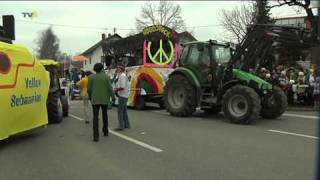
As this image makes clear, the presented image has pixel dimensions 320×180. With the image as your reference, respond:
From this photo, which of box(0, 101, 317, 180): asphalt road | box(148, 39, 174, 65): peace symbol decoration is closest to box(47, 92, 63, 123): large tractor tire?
box(0, 101, 317, 180): asphalt road

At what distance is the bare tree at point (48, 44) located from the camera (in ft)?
398

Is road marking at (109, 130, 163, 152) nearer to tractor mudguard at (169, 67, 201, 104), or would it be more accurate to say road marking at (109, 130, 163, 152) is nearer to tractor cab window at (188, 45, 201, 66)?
tractor mudguard at (169, 67, 201, 104)

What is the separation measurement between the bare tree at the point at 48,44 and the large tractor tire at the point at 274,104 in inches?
4225

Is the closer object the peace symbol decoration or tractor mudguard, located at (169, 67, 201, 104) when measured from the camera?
tractor mudguard, located at (169, 67, 201, 104)

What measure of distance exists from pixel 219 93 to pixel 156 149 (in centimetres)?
584

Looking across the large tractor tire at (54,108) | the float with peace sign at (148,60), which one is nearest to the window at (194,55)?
the float with peace sign at (148,60)

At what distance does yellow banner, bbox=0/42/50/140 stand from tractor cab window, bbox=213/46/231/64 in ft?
19.5

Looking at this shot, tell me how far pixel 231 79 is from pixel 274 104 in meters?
1.59

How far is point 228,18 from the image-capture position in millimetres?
51719

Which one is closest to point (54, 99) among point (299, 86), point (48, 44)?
point (299, 86)

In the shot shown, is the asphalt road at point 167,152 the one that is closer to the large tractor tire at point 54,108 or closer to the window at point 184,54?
the large tractor tire at point 54,108

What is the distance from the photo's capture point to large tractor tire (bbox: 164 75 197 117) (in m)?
16.8

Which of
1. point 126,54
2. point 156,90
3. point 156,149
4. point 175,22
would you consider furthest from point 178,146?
point 175,22

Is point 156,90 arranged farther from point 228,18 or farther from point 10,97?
point 228,18
